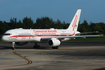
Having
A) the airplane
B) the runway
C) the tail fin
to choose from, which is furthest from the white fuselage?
the runway

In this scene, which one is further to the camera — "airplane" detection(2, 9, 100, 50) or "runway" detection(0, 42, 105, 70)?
"airplane" detection(2, 9, 100, 50)

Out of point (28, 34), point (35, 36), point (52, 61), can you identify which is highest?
point (28, 34)

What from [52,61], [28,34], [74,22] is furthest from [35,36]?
[52,61]

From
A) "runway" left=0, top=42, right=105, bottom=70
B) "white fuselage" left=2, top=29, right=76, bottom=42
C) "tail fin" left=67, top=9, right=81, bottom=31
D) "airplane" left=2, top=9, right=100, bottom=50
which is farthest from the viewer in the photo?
"tail fin" left=67, top=9, right=81, bottom=31

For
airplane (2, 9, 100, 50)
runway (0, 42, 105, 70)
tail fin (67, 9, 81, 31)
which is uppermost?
tail fin (67, 9, 81, 31)

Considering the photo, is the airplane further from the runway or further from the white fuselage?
the runway

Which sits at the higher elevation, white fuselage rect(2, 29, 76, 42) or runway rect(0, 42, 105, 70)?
white fuselage rect(2, 29, 76, 42)

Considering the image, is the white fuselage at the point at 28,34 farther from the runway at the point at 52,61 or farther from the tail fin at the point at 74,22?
the runway at the point at 52,61

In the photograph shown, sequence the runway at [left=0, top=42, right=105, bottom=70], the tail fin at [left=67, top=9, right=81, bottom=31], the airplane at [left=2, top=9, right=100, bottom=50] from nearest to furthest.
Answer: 1. the runway at [left=0, top=42, right=105, bottom=70]
2. the airplane at [left=2, top=9, right=100, bottom=50]
3. the tail fin at [left=67, top=9, right=81, bottom=31]

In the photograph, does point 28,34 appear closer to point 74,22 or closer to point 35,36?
point 35,36

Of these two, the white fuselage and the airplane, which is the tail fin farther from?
the white fuselage

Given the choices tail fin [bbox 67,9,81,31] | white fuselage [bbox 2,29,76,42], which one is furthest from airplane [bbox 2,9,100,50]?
tail fin [bbox 67,9,81,31]

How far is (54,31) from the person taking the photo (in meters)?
41.6

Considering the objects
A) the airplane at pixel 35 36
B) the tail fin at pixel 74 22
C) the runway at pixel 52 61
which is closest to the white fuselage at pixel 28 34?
the airplane at pixel 35 36
